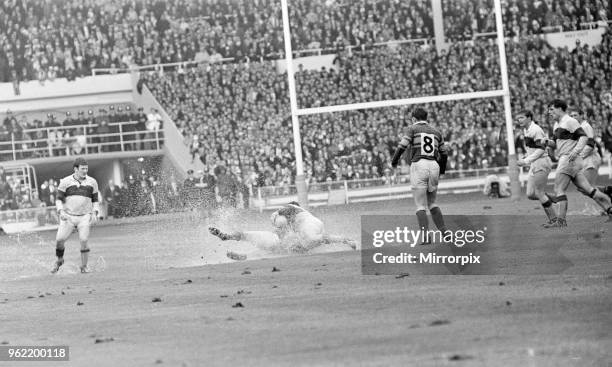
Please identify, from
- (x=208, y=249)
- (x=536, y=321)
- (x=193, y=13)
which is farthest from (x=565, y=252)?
(x=193, y=13)

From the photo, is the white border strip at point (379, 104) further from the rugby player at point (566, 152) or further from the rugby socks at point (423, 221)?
the rugby socks at point (423, 221)

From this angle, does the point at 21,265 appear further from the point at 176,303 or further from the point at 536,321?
the point at 536,321

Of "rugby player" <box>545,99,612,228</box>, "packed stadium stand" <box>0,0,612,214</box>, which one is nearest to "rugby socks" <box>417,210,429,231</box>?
"rugby player" <box>545,99,612,228</box>

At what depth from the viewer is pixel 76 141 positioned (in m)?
44.4

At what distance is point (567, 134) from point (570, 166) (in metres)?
0.50

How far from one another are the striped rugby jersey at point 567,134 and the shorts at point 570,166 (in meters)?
0.12

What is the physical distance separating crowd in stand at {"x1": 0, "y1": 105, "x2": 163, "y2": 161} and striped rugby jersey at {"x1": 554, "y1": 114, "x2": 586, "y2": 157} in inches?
1050

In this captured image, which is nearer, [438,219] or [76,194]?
[438,219]

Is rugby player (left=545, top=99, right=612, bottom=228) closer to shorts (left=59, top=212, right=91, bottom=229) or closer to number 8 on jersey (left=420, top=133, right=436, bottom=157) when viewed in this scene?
number 8 on jersey (left=420, top=133, right=436, bottom=157)

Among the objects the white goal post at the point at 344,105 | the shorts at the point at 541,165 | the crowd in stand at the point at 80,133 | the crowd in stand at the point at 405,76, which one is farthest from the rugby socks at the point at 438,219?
the crowd in stand at the point at 80,133

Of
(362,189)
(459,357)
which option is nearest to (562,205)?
(459,357)

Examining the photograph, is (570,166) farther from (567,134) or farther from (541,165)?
(541,165)

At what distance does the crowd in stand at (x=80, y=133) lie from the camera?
146 feet

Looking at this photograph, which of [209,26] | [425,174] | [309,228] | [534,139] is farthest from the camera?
[209,26]
